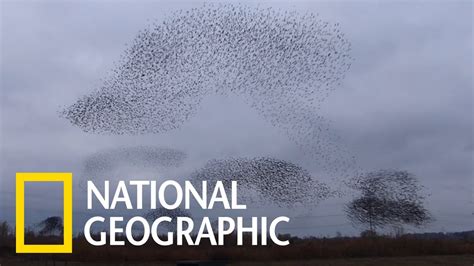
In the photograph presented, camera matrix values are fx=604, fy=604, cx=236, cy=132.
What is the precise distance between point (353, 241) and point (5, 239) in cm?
2511

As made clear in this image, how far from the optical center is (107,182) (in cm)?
2705

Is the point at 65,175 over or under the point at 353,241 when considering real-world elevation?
over

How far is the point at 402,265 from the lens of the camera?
31.9 metres

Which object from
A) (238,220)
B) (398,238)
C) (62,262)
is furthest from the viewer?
(398,238)

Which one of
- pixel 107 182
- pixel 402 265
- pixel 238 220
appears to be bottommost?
pixel 402 265

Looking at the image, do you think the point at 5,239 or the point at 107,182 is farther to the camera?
the point at 5,239

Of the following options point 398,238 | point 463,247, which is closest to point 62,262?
point 398,238

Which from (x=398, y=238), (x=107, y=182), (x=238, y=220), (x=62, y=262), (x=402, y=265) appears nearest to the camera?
(x=107, y=182)

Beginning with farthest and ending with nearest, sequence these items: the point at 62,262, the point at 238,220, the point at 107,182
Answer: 1. the point at 62,262
2. the point at 238,220
3. the point at 107,182

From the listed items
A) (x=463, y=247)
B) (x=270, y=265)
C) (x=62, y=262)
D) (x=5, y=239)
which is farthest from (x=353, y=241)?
(x=5, y=239)

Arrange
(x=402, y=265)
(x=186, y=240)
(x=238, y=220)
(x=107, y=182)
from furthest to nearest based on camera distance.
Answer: (x=186, y=240), (x=402, y=265), (x=238, y=220), (x=107, y=182)

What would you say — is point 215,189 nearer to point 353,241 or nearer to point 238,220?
point 238,220

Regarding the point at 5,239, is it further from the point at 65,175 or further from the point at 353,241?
the point at 353,241

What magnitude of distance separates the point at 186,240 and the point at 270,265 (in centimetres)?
847
